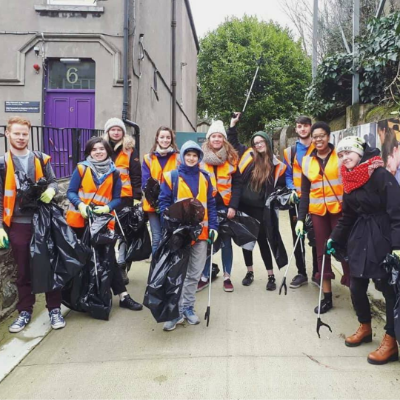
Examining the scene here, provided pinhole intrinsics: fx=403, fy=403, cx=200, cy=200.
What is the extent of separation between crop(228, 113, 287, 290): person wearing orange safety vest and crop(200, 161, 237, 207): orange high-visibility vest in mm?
213

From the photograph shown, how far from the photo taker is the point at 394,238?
278 centimetres

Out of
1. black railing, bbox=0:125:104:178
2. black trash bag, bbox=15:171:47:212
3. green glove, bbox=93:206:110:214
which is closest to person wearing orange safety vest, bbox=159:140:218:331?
green glove, bbox=93:206:110:214

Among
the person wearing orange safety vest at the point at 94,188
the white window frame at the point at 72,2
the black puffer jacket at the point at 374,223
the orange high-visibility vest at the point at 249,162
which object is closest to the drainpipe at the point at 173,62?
the white window frame at the point at 72,2

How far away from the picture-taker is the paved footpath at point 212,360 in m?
2.60

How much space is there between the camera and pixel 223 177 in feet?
14.1

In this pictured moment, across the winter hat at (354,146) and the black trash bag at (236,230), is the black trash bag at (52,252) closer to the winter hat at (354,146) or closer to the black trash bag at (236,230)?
the black trash bag at (236,230)

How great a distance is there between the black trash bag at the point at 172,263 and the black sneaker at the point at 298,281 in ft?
5.55

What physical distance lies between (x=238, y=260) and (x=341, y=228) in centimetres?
269

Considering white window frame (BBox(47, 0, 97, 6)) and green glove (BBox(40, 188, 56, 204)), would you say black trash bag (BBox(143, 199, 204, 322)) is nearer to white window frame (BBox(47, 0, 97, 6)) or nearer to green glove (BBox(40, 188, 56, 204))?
green glove (BBox(40, 188, 56, 204))

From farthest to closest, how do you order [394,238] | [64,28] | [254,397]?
[64,28] < [394,238] < [254,397]

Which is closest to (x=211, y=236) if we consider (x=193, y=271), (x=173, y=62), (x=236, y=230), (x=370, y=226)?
(x=193, y=271)

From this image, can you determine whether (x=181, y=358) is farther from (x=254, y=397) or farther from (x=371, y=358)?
(x=371, y=358)

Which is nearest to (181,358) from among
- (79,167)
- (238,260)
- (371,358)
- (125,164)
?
(371,358)

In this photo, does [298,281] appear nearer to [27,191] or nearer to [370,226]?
[370,226]
